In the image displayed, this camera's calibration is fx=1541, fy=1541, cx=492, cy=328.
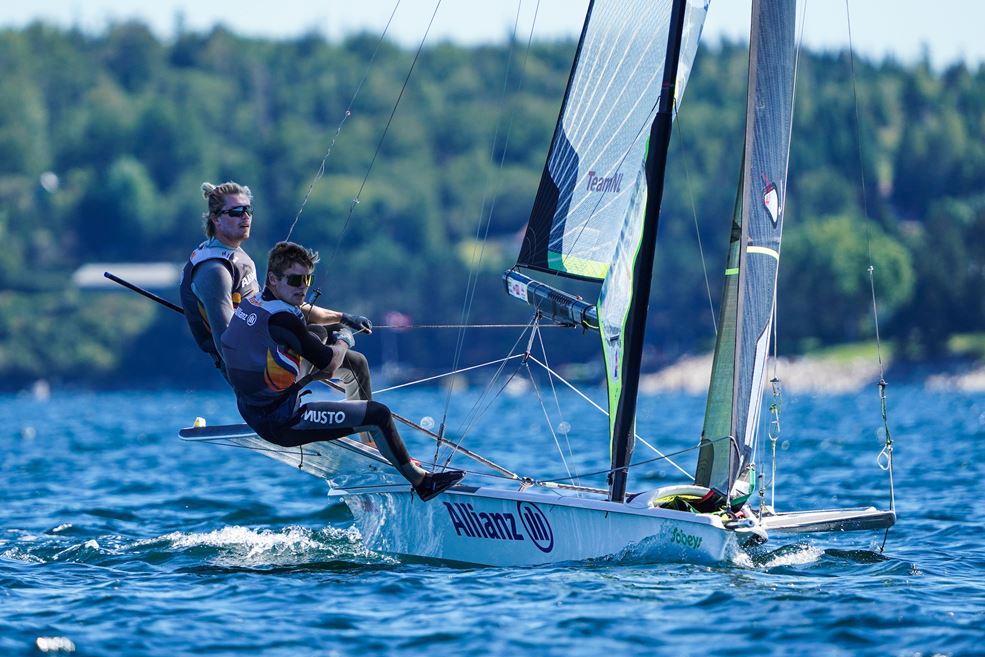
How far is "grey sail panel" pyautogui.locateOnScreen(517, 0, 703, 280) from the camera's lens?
10289mm

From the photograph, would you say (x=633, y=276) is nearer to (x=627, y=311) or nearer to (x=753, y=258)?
(x=627, y=311)

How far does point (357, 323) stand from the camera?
9.16 metres

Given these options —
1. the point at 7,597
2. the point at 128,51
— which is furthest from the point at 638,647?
the point at 128,51

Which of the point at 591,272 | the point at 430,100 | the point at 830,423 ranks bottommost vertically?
the point at 830,423

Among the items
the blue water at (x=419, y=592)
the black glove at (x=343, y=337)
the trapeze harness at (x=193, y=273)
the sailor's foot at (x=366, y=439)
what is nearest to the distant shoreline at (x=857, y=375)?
the blue water at (x=419, y=592)

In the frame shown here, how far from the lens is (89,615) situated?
28.3ft

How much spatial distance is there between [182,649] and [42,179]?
133 m

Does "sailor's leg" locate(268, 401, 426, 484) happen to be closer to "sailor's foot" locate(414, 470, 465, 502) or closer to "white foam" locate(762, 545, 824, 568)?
"sailor's foot" locate(414, 470, 465, 502)

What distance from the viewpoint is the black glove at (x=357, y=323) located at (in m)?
9.10

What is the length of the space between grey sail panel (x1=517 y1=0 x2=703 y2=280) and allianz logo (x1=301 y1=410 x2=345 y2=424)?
2.05m

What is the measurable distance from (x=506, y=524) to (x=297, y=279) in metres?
2.13

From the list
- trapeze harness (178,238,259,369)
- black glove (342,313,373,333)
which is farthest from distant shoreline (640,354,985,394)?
black glove (342,313,373,333)

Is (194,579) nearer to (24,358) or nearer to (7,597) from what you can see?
(7,597)

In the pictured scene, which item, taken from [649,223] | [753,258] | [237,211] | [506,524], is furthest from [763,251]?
[237,211]
